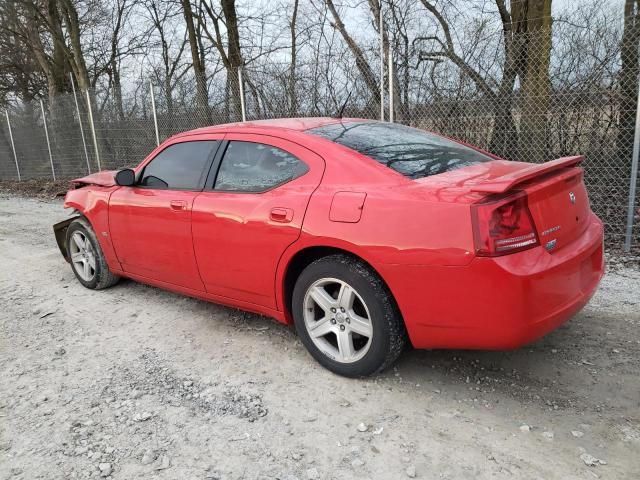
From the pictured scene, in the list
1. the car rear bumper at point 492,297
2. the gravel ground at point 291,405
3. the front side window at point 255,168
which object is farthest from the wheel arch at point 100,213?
the car rear bumper at point 492,297

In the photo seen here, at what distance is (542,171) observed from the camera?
261 cm

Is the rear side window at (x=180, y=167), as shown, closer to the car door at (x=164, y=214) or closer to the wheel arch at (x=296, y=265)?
the car door at (x=164, y=214)

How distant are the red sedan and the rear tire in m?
0.76

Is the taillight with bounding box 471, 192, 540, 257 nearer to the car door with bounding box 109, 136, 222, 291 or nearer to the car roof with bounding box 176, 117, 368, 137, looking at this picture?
the car roof with bounding box 176, 117, 368, 137

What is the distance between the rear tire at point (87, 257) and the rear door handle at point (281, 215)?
2.34 metres

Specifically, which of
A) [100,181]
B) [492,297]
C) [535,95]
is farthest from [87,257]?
[535,95]

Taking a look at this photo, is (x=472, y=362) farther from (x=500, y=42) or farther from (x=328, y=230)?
(x=500, y=42)

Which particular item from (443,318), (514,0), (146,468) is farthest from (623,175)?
(146,468)

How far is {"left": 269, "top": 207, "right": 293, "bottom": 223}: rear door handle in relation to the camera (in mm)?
Answer: 3027

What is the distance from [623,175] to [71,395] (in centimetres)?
593

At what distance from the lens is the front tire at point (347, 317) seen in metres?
2.74

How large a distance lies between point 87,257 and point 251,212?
2442 mm

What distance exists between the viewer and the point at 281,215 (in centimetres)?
307

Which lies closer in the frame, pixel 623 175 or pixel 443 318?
pixel 443 318
